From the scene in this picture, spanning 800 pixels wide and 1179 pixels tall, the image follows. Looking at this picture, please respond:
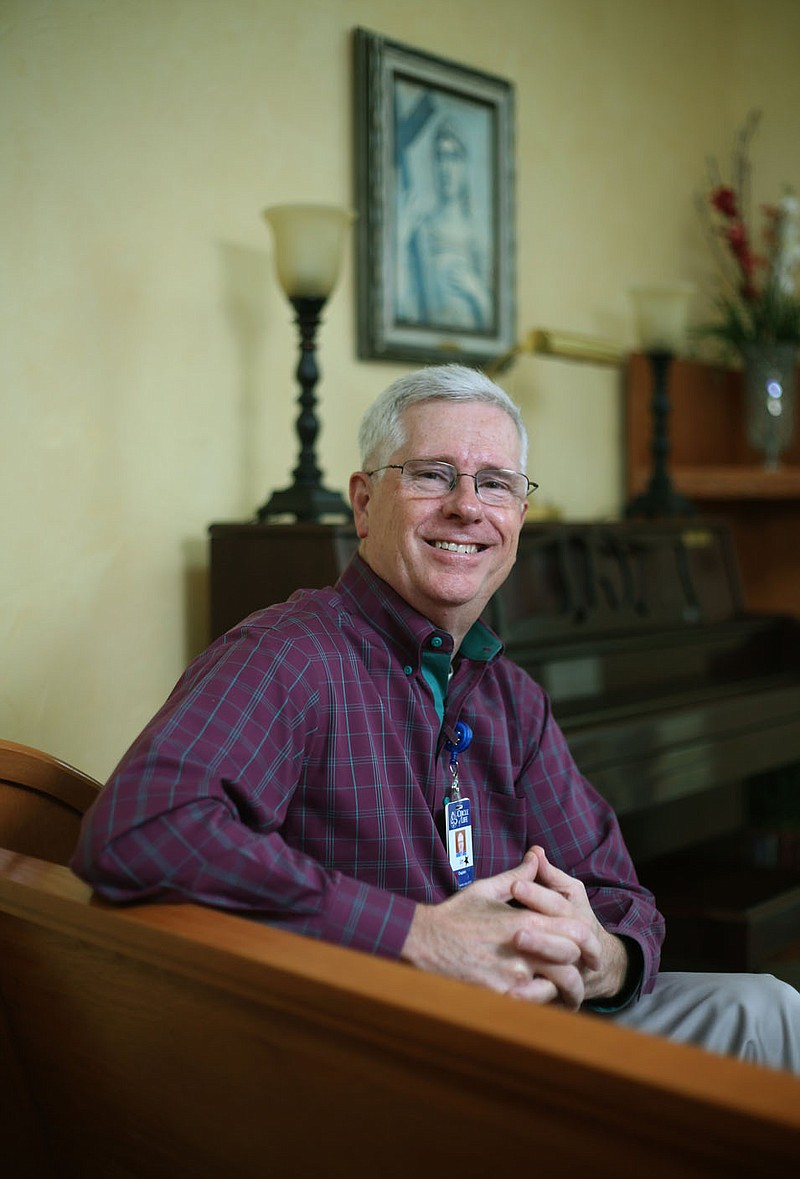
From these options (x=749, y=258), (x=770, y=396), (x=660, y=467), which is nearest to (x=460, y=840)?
(x=660, y=467)

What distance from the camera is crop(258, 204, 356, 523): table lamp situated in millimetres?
2691

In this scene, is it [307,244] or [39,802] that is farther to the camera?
[307,244]

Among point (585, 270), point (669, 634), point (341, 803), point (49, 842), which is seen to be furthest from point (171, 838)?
point (585, 270)

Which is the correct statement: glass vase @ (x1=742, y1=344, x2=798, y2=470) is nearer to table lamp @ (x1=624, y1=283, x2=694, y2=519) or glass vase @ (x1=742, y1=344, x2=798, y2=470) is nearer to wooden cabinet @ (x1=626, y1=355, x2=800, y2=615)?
wooden cabinet @ (x1=626, y1=355, x2=800, y2=615)

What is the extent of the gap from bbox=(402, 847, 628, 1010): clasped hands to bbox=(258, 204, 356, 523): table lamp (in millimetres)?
1387

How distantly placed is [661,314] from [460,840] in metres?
2.47

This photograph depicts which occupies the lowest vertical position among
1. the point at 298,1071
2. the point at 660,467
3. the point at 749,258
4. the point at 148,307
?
the point at 298,1071

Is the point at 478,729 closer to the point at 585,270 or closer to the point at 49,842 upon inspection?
the point at 49,842

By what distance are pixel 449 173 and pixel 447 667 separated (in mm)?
2208

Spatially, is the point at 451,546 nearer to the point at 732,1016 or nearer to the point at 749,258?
the point at 732,1016

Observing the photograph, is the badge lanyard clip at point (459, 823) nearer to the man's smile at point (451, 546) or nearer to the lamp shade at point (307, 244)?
the man's smile at point (451, 546)

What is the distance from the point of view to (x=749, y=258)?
162 inches

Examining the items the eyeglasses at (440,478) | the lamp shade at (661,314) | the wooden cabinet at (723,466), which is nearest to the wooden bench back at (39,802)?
the eyeglasses at (440,478)

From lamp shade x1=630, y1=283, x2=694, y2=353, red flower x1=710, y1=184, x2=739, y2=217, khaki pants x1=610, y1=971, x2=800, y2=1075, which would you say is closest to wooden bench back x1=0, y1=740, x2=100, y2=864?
khaki pants x1=610, y1=971, x2=800, y2=1075
